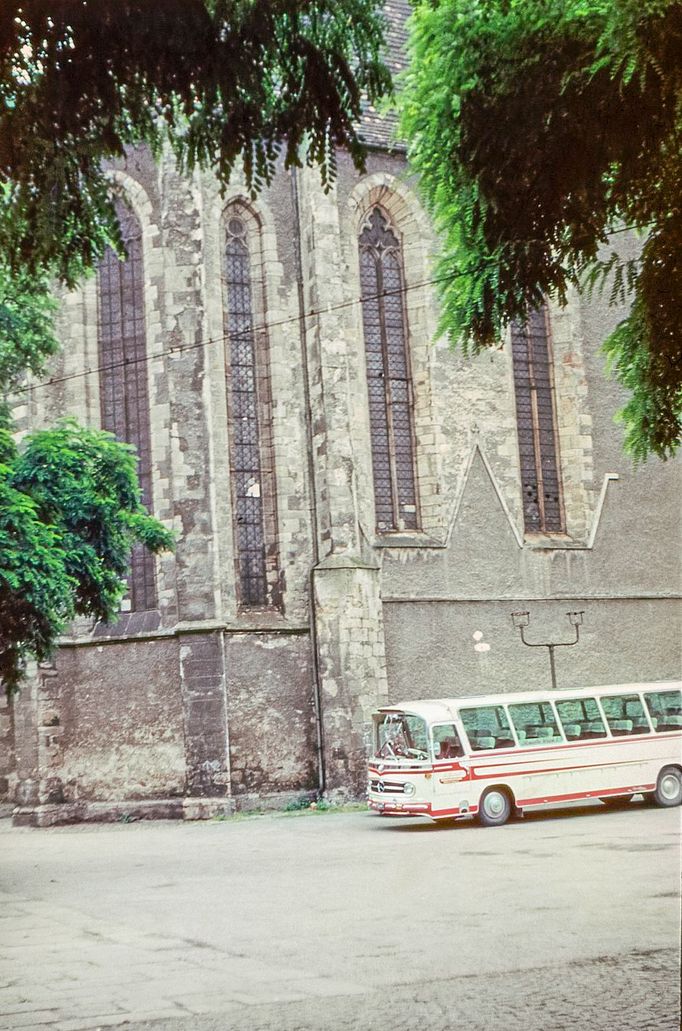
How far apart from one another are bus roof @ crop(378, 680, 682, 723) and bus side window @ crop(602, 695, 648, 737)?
116 mm

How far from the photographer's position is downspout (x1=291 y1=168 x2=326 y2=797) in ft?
74.6

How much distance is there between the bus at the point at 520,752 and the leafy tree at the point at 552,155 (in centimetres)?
1185

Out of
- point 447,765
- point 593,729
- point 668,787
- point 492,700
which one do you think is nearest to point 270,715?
point 492,700

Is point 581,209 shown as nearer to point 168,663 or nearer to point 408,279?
point 168,663

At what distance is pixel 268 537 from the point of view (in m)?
23.8

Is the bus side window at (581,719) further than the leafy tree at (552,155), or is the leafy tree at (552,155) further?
the bus side window at (581,719)

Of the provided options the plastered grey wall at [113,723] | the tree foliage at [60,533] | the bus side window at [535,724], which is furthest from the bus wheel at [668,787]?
the tree foliage at [60,533]

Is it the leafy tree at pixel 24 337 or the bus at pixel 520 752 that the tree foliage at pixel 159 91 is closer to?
the leafy tree at pixel 24 337

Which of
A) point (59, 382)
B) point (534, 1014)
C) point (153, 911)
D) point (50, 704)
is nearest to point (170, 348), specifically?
point (59, 382)

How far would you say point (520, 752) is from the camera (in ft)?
65.3

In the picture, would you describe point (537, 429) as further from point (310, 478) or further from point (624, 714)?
point (624, 714)

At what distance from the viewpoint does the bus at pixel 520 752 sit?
19.3 m

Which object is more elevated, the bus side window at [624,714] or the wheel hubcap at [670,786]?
the bus side window at [624,714]

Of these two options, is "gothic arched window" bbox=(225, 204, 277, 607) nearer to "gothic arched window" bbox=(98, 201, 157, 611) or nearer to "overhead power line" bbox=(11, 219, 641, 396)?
"overhead power line" bbox=(11, 219, 641, 396)
